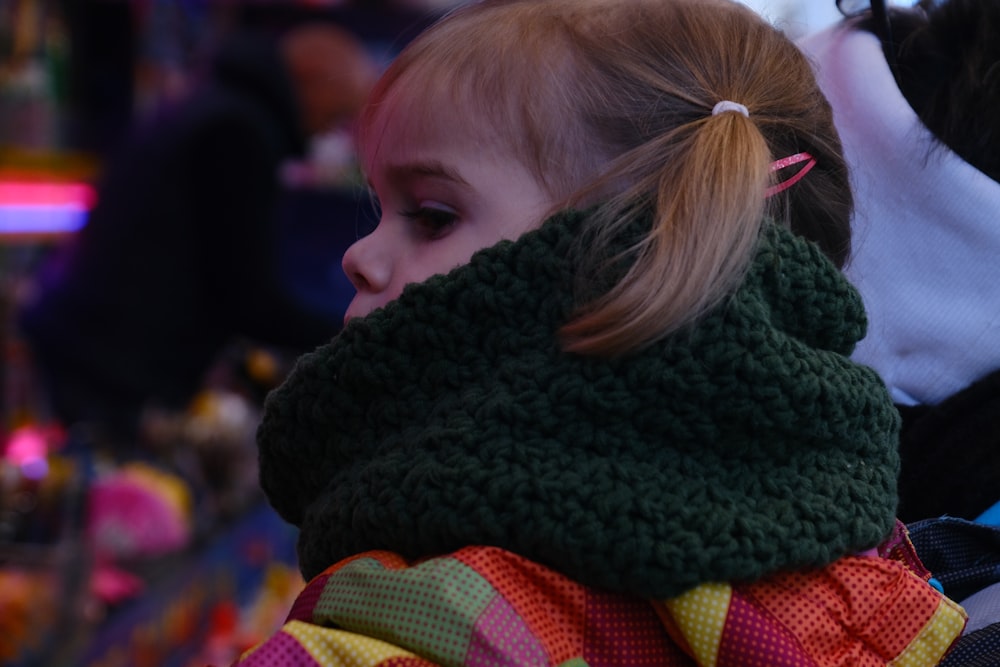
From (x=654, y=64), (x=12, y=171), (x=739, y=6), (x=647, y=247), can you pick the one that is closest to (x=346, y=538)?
(x=647, y=247)

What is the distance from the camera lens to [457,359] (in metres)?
0.80

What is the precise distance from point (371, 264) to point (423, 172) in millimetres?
87

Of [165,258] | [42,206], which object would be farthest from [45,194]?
[165,258]

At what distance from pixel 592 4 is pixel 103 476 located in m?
1.64

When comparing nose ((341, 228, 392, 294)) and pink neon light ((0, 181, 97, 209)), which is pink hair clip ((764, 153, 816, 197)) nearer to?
nose ((341, 228, 392, 294))

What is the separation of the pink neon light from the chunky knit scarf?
7.98ft

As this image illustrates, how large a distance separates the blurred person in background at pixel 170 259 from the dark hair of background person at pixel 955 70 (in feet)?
6.93

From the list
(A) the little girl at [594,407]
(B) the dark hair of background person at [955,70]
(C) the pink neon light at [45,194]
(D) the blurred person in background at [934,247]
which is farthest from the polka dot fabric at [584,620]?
(C) the pink neon light at [45,194]

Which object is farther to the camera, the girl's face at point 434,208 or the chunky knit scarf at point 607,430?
the girl's face at point 434,208

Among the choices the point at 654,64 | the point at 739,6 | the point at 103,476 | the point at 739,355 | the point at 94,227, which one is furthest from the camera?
the point at 94,227

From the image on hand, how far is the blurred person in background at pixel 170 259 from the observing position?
290 centimetres

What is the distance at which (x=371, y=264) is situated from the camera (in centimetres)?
91

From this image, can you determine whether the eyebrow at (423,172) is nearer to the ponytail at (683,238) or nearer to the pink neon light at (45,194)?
the ponytail at (683,238)

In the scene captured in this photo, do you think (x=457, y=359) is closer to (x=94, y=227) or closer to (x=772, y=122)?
(x=772, y=122)
